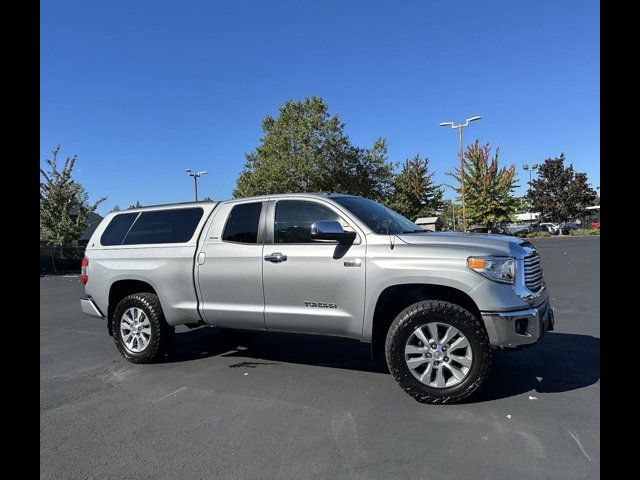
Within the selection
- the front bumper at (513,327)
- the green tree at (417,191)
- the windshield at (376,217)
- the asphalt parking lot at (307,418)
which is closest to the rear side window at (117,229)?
the asphalt parking lot at (307,418)

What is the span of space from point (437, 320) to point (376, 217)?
1343 millimetres

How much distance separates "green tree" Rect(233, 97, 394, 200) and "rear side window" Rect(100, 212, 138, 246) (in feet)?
60.1

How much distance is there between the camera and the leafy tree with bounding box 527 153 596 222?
45469 millimetres

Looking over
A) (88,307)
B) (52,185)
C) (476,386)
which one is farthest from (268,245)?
(52,185)

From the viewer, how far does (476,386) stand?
12.9 feet

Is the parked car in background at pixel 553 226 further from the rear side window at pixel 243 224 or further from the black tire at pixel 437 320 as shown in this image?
the black tire at pixel 437 320

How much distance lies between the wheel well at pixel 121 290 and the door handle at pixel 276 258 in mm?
1830

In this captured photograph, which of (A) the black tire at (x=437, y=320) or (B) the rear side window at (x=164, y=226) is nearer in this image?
(A) the black tire at (x=437, y=320)

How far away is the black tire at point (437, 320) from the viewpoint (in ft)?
12.9

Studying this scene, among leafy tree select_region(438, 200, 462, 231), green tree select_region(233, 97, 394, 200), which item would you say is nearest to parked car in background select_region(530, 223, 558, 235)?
leafy tree select_region(438, 200, 462, 231)

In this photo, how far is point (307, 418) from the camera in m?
3.84

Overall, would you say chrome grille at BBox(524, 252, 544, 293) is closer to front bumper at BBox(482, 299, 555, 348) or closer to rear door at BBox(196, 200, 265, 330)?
front bumper at BBox(482, 299, 555, 348)
